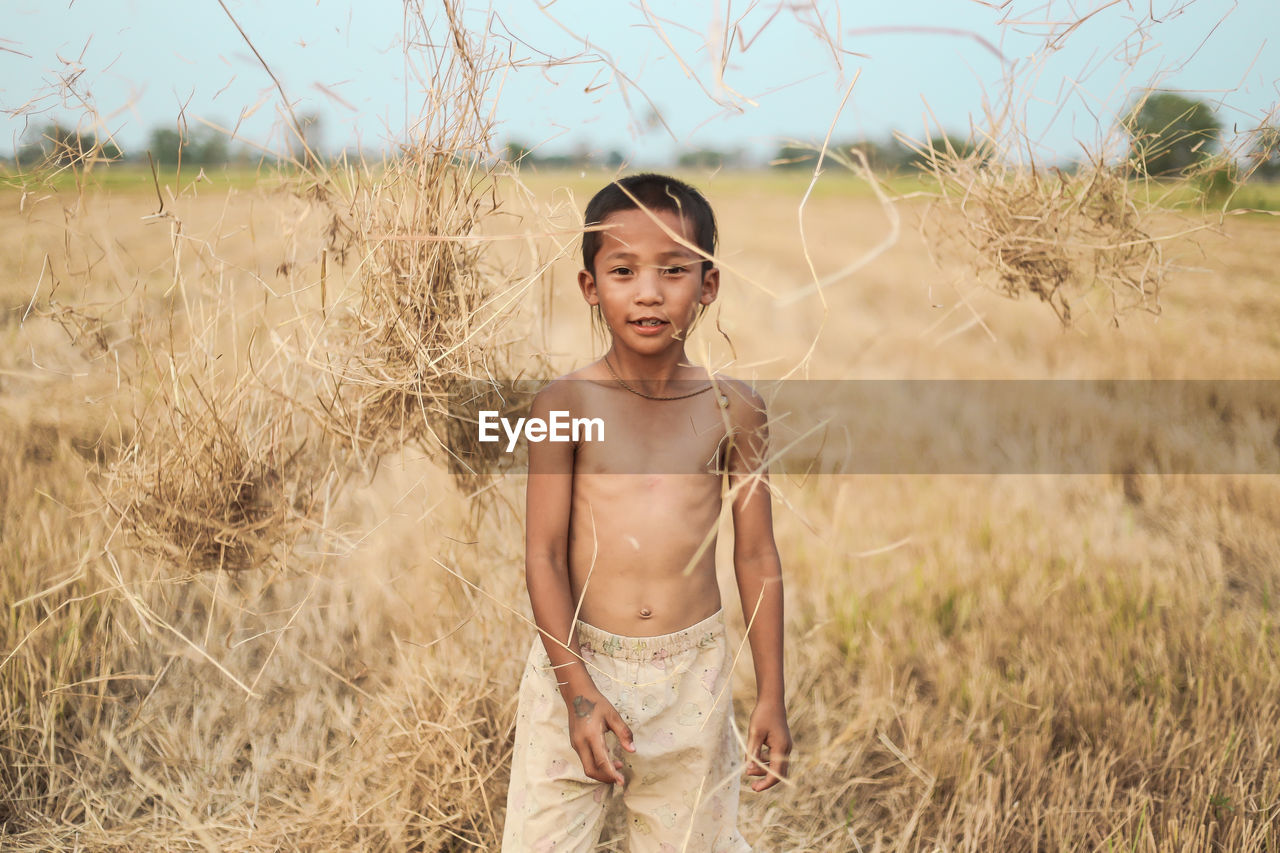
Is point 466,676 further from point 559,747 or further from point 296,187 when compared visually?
point 296,187

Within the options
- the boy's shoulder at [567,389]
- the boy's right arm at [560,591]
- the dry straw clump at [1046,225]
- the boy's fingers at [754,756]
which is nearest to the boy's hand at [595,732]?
the boy's right arm at [560,591]

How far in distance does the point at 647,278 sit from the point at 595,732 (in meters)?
0.85

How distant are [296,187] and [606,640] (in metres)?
1.61

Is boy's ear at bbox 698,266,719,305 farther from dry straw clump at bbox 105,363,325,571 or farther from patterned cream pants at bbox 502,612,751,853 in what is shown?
dry straw clump at bbox 105,363,325,571

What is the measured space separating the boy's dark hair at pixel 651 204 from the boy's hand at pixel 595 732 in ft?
2.76

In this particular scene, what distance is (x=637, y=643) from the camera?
1.73 meters

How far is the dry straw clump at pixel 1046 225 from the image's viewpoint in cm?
195

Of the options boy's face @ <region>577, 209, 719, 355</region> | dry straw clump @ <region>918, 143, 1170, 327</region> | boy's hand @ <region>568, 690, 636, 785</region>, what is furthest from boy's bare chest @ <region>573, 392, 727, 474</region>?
dry straw clump @ <region>918, 143, 1170, 327</region>

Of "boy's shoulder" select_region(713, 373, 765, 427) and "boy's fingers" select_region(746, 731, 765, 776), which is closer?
"boy's fingers" select_region(746, 731, 765, 776)

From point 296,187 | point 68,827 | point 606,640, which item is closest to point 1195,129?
point 606,640

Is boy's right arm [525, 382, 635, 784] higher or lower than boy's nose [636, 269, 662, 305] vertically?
lower

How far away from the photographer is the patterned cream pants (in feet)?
5.68

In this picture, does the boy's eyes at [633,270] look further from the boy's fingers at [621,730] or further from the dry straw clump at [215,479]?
the dry straw clump at [215,479]

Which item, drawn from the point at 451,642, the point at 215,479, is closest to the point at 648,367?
the point at 215,479
